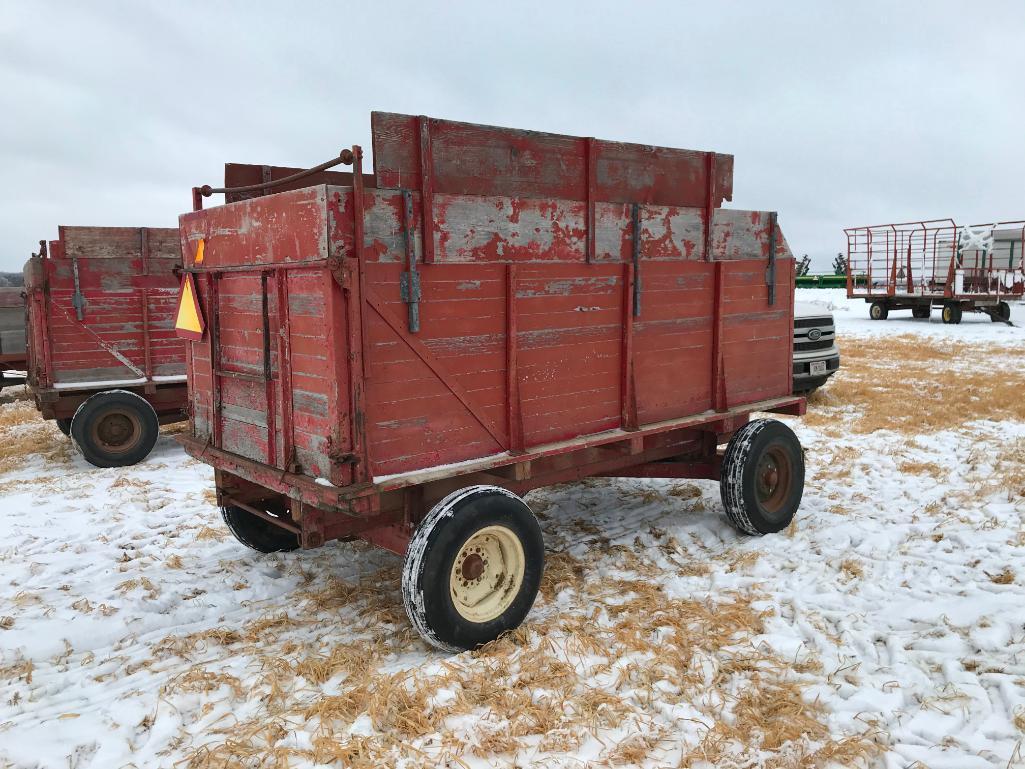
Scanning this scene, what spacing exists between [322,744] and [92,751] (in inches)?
42.6

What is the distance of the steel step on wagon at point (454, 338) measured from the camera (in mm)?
3990

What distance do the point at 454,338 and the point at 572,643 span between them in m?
1.89

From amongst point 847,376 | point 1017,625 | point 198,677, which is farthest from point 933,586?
point 847,376

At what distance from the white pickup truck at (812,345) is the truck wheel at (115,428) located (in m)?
8.77

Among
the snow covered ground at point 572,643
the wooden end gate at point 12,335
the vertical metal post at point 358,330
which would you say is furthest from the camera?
the wooden end gate at point 12,335

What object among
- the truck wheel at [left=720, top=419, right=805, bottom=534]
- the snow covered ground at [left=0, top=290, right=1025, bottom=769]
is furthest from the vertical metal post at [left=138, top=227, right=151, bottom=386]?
the truck wheel at [left=720, top=419, right=805, bottom=534]

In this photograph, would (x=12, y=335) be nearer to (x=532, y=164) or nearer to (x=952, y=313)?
(x=532, y=164)

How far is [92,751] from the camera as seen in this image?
3.43 meters

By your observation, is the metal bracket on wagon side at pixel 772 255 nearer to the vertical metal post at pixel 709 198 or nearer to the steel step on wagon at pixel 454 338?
the steel step on wagon at pixel 454 338

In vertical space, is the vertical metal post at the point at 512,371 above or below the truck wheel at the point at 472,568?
above

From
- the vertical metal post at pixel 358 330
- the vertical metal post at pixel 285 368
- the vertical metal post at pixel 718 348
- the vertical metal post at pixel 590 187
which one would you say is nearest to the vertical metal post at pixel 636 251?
the vertical metal post at pixel 590 187

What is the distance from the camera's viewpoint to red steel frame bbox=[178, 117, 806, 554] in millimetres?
3869

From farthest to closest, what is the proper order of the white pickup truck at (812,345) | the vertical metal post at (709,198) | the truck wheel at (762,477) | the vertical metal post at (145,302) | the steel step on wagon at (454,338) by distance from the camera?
the white pickup truck at (812,345) < the vertical metal post at (145,302) < the truck wheel at (762,477) < the vertical metal post at (709,198) < the steel step on wagon at (454,338)

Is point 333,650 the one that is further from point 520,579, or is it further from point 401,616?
point 520,579
